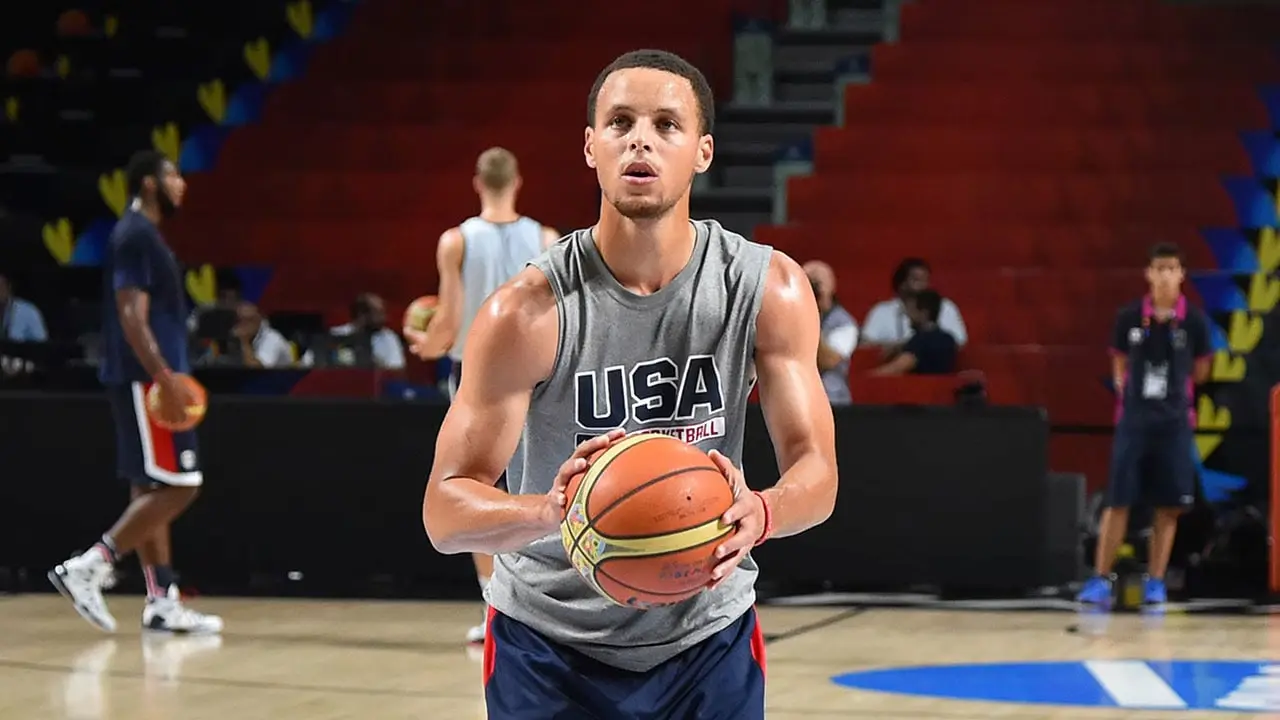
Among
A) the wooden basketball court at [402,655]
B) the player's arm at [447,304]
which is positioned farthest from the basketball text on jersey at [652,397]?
the player's arm at [447,304]

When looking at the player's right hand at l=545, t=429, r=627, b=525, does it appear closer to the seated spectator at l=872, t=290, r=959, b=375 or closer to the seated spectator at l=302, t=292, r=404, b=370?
the seated spectator at l=872, t=290, r=959, b=375

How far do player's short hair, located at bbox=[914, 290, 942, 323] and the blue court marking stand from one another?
3057 mm

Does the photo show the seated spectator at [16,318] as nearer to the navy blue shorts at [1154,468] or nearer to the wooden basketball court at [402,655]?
the wooden basketball court at [402,655]

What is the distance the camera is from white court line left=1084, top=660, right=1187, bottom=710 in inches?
272

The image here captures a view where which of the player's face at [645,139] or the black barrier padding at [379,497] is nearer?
the player's face at [645,139]

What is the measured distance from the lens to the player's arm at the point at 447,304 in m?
7.71

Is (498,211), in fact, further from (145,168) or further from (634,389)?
(634,389)

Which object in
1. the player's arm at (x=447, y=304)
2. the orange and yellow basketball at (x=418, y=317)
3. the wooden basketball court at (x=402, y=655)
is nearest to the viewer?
the wooden basketball court at (x=402, y=655)

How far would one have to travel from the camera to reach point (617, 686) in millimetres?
3230

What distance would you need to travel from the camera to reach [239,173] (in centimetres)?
1480

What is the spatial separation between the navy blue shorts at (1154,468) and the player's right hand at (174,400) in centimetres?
435

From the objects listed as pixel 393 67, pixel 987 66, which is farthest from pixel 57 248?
pixel 987 66

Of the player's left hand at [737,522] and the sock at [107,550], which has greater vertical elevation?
the player's left hand at [737,522]

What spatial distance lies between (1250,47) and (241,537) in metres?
8.19
